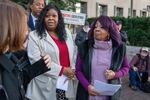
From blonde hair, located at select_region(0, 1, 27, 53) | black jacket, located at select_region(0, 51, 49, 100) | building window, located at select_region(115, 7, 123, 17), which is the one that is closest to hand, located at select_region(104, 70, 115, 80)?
black jacket, located at select_region(0, 51, 49, 100)

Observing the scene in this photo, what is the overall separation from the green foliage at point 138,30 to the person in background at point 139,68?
296 inches

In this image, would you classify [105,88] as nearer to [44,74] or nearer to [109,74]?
[109,74]

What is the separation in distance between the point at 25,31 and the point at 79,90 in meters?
2.17

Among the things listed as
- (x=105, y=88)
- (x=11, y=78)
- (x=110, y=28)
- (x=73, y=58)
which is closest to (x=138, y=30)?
(x=73, y=58)

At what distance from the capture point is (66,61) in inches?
182

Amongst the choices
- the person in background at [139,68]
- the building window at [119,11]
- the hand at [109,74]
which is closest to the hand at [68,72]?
the hand at [109,74]

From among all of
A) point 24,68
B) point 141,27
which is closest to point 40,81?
point 24,68

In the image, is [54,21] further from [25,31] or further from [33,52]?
[25,31]

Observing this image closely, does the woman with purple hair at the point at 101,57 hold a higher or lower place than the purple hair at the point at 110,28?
lower

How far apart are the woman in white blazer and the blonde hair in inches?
67.5

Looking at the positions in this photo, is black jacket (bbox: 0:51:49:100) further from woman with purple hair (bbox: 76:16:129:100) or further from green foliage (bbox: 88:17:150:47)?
green foliage (bbox: 88:17:150:47)

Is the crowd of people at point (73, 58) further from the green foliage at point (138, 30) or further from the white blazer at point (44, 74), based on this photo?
the green foliage at point (138, 30)

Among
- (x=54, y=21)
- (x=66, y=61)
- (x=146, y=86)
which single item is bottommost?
(x=146, y=86)

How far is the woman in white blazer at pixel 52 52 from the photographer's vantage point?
4.42 meters
